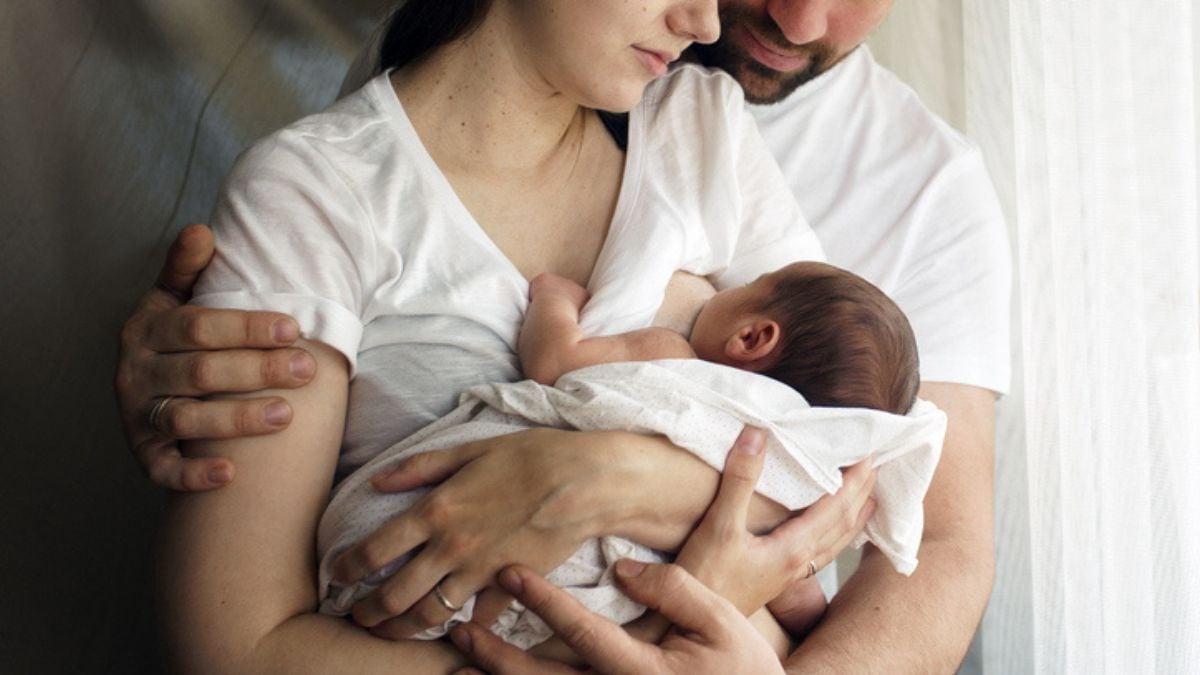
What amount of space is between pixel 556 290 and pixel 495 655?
42cm

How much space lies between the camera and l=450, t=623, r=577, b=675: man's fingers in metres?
1.32

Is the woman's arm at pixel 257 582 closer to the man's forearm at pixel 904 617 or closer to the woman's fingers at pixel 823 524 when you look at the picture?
the woman's fingers at pixel 823 524

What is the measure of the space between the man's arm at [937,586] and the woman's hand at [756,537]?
147 millimetres

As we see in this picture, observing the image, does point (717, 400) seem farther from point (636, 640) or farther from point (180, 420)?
point (180, 420)

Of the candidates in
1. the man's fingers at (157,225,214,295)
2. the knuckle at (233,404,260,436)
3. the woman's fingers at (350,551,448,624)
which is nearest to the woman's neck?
the man's fingers at (157,225,214,295)

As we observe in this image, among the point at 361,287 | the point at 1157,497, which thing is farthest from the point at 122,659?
the point at 1157,497

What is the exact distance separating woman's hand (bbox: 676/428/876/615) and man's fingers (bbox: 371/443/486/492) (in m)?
0.25

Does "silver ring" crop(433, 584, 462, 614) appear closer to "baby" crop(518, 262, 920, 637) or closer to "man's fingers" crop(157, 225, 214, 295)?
"baby" crop(518, 262, 920, 637)

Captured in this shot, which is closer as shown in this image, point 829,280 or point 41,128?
point 829,280

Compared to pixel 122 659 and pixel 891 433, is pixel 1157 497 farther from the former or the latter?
pixel 122 659

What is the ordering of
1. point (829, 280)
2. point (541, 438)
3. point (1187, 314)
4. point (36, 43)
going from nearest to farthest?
point (541, 438), point (829, 280), point (1187, 314), point (36, 43)

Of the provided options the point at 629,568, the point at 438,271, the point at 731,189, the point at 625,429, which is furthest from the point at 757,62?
the point at 629,568

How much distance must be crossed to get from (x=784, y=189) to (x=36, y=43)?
1.15 meters

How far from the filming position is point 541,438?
1.35 metres
